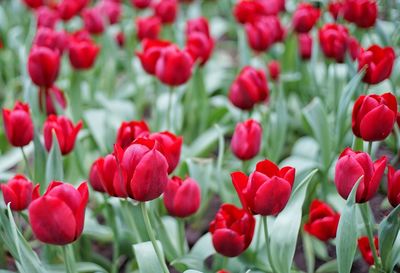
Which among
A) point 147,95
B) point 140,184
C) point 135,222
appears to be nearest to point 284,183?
point 140,184

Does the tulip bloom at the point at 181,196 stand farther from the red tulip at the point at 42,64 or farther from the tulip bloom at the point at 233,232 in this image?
the red tulip at the point at 42,64

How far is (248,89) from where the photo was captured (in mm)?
1401

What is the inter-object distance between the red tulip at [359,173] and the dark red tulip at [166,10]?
1205 millimetres

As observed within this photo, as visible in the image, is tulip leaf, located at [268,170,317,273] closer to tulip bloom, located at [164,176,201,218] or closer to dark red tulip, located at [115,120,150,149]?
tulip bloom, located at [164,176,201,218]

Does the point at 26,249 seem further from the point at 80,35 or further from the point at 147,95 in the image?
the point at 147,95

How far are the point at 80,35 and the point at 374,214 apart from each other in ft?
3.16

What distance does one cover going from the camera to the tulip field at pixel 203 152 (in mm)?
952

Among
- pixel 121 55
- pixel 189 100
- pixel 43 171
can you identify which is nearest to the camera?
pixel 43 171

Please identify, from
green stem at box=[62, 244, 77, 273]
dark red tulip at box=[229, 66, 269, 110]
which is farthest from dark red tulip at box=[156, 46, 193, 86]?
green stem at box=[62, 244, 77, 273]

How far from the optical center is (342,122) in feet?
4.38

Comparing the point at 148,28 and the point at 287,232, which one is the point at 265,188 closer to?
the point at 287,232

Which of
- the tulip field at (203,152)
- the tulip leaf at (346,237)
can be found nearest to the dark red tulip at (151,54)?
the tulip field at (203,152)

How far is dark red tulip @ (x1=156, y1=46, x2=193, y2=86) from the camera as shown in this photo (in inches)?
55.6

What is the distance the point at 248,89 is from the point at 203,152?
379mm
